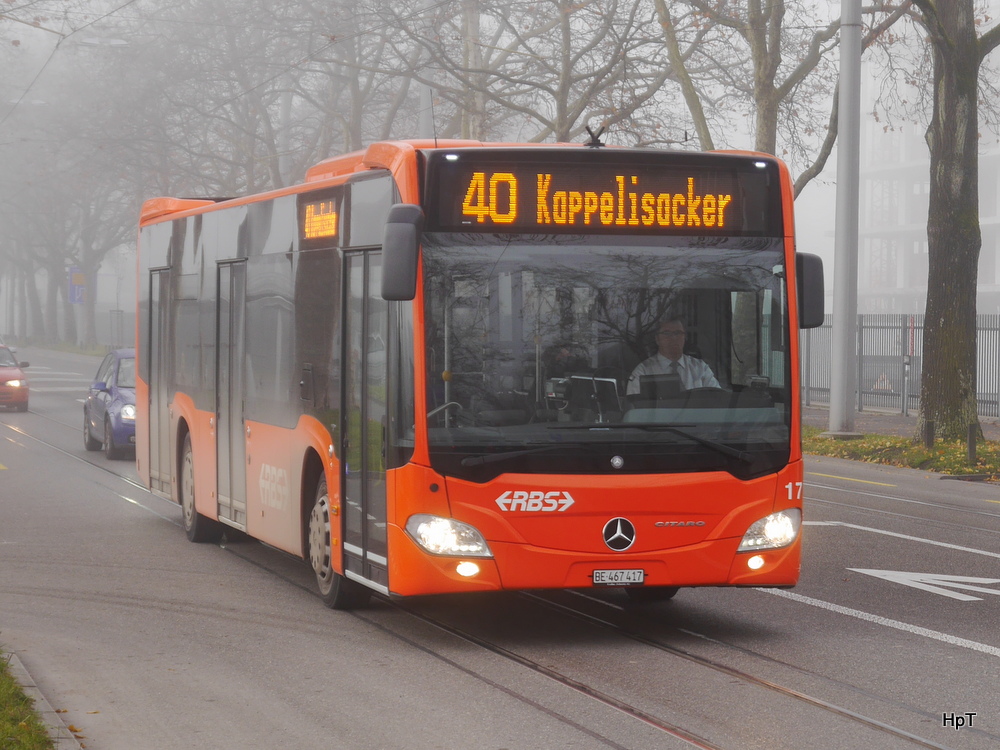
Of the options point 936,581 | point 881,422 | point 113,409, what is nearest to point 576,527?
point 936,581

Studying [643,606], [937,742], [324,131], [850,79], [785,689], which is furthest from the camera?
[324,131]

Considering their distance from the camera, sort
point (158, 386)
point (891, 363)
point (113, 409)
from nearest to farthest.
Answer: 1. point (158, 386)
2. point (113, 409)
3. point (891, 363)

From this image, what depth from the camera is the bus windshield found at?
26.2 feet

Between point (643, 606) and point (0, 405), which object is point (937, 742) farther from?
point (0, 405)

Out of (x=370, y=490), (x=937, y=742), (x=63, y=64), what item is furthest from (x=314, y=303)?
(x=63, y=64)

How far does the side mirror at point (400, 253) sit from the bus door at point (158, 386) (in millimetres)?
6308

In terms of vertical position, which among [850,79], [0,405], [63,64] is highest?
[63,64]

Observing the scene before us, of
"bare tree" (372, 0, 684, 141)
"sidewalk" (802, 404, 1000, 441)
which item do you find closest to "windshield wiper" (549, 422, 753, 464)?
"sidewalk" (802, 404, 1000, 441)

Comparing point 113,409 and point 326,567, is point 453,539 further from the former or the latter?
point 113,409

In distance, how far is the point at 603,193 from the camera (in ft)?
27.2

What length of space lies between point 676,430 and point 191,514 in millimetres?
5916

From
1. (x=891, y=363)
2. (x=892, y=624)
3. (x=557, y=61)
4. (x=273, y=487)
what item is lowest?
(x=892, y=624)

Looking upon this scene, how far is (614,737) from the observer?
245 inches

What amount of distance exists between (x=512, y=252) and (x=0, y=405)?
25.8 m
